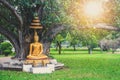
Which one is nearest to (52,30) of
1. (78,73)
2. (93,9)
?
(93,9)

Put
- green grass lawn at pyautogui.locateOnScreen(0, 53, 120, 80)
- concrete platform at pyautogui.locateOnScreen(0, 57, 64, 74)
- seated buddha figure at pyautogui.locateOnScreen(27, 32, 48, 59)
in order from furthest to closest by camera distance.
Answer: seated buddha figure at pyautogui.locateOnScreen(27, 32, 48, 59) → concrete platform at pyautogui.locateOnScreen(0, 57, 64, 74) → green grass lawn at pyautogui.locateOnScreen(0, 53, 120, 80)

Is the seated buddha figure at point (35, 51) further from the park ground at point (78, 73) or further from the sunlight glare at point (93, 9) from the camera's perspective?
the sunlight glare at point (93, 9)

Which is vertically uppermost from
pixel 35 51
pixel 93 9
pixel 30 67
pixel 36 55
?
pixel 93 9

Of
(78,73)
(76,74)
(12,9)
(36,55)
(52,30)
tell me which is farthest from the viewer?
(52,30)

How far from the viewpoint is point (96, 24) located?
2541 cm

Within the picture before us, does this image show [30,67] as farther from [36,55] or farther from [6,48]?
[6,48]

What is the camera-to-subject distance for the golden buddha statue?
68.1 feet

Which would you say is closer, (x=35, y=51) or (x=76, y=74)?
(x=76, y=74)

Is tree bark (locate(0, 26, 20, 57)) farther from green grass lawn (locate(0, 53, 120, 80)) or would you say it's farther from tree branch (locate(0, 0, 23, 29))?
green grass lawn (locate(0, 53, 120, 80))

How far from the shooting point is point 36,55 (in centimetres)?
2127

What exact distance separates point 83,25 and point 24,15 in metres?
3.91

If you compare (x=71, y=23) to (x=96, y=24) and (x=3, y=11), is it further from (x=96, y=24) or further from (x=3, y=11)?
→ (x=3, y=11)

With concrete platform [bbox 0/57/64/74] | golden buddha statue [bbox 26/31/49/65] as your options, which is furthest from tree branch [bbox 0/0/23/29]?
concrete platform [bbox 0/57/64/74]

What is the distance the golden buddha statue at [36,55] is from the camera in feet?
68.1
